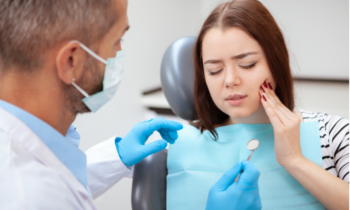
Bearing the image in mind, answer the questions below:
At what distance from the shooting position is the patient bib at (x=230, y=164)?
932 millimetres

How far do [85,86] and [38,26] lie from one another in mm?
181

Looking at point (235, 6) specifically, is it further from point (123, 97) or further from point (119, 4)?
point (123, 97)

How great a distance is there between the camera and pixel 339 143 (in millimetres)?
942

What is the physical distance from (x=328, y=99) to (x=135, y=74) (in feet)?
4.42

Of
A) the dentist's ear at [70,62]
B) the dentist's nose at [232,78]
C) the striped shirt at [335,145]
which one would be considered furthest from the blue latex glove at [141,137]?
the striped shirt at [335,145]

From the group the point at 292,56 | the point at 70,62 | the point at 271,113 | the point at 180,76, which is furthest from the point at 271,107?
the point at 292,56

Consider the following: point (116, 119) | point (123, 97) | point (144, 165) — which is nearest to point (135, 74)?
point (123, 97)

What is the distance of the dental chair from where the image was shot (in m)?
1.00

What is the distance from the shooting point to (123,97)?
2.11 meters

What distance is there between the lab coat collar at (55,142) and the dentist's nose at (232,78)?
48 cm

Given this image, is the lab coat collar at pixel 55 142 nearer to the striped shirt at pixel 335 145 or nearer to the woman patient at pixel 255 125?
the woman patient at pixel 255 125

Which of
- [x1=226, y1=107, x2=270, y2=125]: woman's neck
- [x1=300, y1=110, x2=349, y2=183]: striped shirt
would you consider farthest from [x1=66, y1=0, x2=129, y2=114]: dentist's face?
[x1=300, y1=110, x2=349, y2=183]: striped shirt

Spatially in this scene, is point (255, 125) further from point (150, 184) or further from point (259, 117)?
point (150, 184)

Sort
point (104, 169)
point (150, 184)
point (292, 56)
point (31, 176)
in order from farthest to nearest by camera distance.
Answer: point (292, 56) → point (104, 169) → point (150, 184) → point (31, 176)
